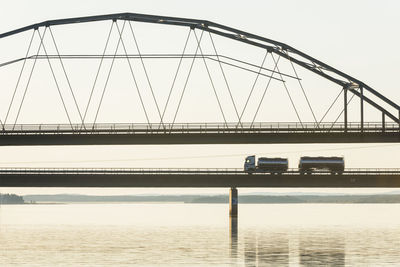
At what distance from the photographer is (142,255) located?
67.8 meters

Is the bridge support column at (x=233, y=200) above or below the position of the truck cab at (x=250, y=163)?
below

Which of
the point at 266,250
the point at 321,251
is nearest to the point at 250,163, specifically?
the point at 266,250

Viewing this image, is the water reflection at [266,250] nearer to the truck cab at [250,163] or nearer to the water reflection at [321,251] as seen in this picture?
the water reflection at [321,251]

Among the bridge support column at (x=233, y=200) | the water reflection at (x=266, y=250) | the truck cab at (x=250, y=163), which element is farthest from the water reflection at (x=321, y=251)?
the truck cab at (x=250, y=163)

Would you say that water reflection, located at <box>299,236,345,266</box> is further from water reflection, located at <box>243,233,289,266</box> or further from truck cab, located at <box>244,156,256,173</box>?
truck cab, located at <box>244,156,256,173</box>

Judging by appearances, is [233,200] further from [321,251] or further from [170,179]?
[321,251]

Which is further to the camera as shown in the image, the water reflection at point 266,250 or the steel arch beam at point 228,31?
the steel arch beam at point 228,31

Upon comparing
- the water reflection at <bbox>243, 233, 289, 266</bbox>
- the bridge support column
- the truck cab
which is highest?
the truck cab

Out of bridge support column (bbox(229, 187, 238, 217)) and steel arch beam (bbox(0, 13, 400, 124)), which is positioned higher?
steel arch beam (bbox(0, 13, 400, 124))

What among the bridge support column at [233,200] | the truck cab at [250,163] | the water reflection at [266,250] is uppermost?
the truck cab at [250,163]

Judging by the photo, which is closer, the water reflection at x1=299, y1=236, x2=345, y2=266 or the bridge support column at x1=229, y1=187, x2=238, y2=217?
the water reflection at x1=299, y1=236, x2=345, y2=266

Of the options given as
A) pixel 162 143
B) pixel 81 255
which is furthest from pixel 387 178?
pixel 81 255

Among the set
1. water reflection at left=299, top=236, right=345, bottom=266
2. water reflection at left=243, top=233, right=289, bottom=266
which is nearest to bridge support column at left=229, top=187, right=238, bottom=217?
water reflection at left=243, top=233, right=289, bottom=266

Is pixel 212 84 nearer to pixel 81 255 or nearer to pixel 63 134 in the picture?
pixel 63 134
